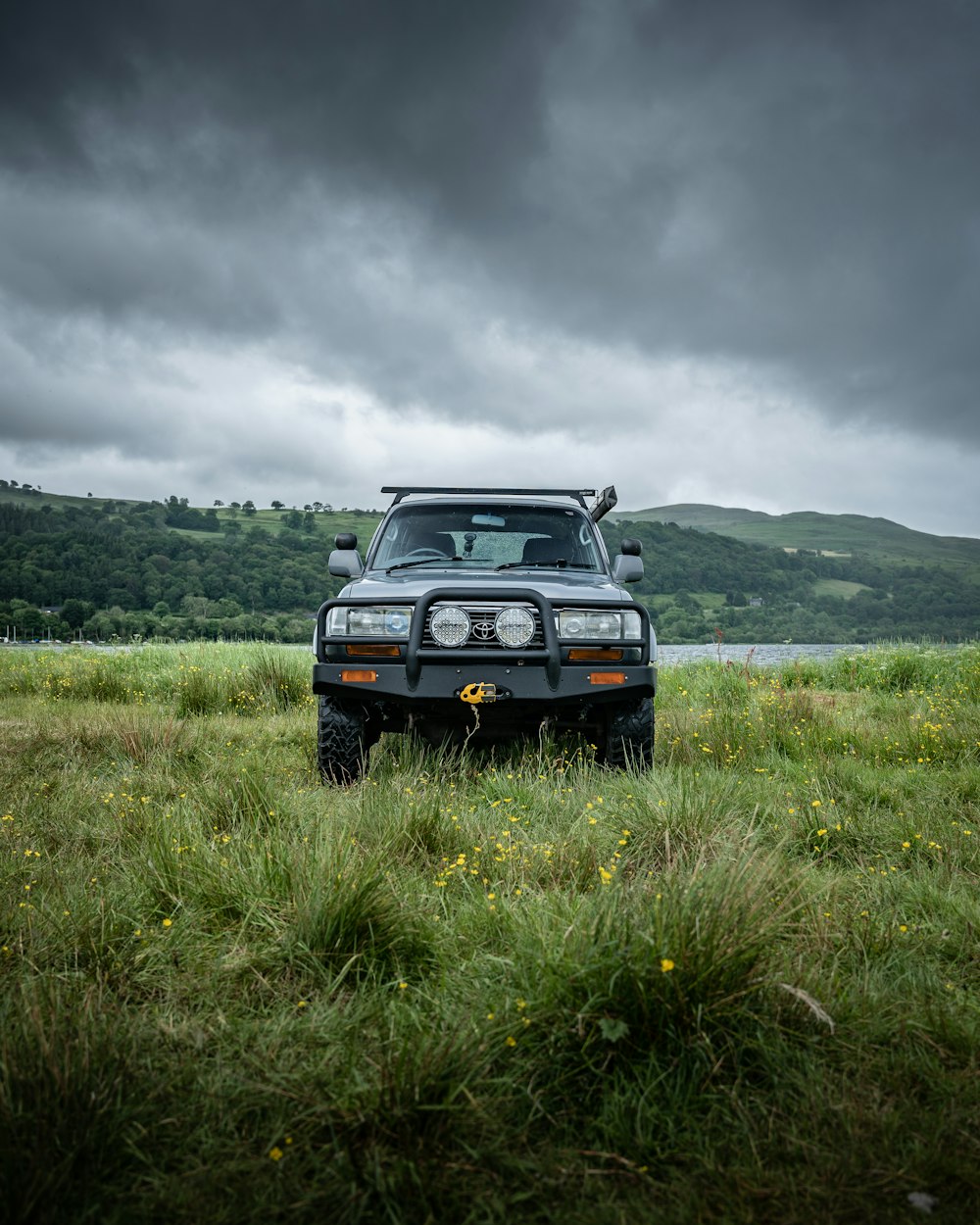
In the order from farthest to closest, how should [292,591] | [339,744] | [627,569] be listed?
[292,591] → [627,569] → [339,744]

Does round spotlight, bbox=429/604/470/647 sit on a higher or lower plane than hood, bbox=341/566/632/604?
lower

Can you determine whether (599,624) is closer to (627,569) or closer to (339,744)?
(627,569)

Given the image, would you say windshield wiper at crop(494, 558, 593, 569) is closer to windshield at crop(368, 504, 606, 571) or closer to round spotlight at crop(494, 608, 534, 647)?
windshield at crop(368, 504, 606, 571)

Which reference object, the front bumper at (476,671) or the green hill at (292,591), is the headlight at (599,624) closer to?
the front bumper at (476,671)

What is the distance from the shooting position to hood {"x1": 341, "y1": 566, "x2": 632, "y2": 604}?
4.31 meters

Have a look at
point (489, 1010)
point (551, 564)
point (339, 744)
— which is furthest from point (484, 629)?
point (489, 1010)

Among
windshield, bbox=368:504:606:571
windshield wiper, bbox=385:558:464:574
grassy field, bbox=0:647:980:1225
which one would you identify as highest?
windshield, bbox=368:504:606:571

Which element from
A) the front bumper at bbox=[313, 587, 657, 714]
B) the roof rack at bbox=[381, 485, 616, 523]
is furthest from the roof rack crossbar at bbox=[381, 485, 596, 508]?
the front bumper at bbox=[313, 587, 657, 714]

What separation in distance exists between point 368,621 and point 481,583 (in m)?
0.70

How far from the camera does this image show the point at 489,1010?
1851mm

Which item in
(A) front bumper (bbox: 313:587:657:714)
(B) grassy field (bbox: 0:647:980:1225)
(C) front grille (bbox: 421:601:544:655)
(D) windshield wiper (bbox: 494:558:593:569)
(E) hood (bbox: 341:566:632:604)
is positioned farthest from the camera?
(D) windshield wiper (bbox: 494:558:593:569)

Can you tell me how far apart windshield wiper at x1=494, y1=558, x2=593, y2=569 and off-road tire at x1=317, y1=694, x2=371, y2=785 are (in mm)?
1464

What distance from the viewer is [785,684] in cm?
987

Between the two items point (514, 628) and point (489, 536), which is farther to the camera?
point (489, 536)
